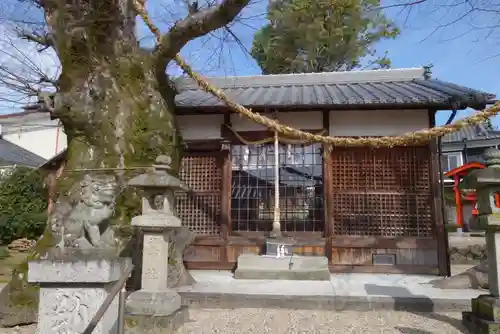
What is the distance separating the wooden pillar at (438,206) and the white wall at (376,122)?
0.69 metres

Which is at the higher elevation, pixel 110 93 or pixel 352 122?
pixel 352 122

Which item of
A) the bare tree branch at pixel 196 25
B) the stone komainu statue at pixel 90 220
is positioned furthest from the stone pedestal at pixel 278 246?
the bare tree branch at pixel 196 25

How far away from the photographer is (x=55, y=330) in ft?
9.85

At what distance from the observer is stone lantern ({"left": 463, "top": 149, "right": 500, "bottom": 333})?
14.9 ft

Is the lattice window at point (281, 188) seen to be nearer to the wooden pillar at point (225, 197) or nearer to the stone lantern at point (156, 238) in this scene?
the wooden pillar at point (225, 197)

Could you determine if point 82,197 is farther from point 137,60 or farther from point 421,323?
point 421,323

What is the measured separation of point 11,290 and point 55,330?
9.60 ft

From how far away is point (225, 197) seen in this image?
8789 mm

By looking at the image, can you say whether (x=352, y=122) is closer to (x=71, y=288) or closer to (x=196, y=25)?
(x=196, y=25)

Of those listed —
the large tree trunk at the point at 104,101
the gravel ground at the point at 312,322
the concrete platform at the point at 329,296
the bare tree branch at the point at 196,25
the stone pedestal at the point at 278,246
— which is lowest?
the gravel ground at the point at 312,322

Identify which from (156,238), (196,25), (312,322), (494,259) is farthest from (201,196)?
(494,259)

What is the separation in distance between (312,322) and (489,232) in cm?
271

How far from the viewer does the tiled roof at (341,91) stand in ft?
26.7

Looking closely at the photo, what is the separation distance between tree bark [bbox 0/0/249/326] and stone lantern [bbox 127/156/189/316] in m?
0.82
